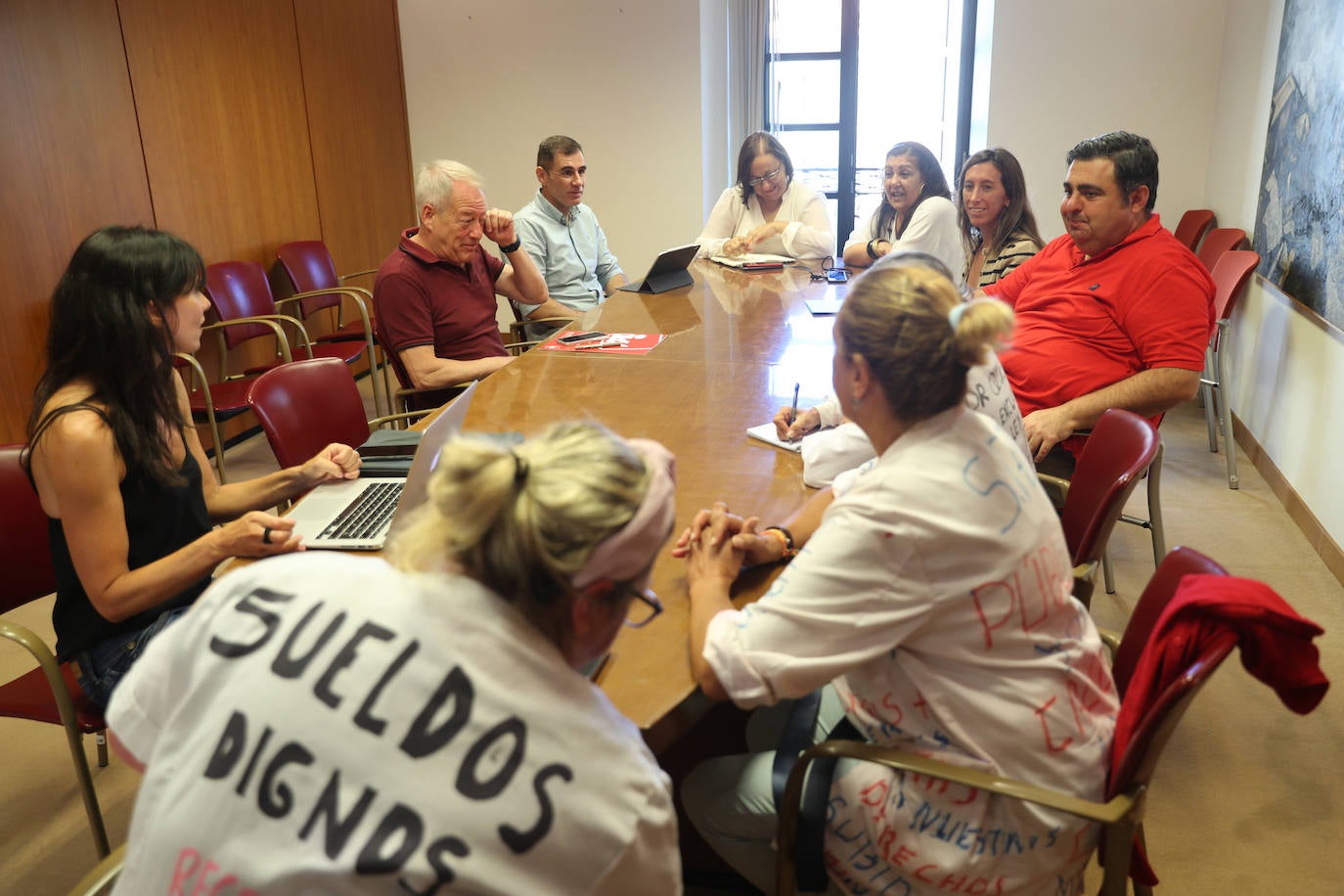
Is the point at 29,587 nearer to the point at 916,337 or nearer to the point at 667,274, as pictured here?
the point at 916,337

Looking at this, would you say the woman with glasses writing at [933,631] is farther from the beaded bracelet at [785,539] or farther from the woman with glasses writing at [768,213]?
the woman with glasses writing at [768,213]

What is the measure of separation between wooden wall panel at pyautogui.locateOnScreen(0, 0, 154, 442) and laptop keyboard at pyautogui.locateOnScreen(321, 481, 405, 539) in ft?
7.87

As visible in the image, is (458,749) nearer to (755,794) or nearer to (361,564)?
(361,564)

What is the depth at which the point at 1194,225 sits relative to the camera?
16.9 ft

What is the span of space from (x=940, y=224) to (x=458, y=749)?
10.9 ft

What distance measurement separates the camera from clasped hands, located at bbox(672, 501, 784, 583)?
1428 millimetres

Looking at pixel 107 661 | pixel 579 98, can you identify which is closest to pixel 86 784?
pixel 107 661

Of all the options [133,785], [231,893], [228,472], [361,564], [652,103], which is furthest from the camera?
[652,103]

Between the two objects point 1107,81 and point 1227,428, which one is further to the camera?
point 1107,81

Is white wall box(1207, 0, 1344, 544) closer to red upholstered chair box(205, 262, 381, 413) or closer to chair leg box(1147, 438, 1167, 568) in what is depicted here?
chair leg box(1147, 438, 1167, 568)

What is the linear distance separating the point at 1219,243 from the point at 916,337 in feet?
13.8

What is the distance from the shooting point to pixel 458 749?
769 mm

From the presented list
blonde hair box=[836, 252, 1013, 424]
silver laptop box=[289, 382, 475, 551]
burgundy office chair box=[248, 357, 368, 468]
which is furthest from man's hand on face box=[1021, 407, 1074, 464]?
burgundy office chair box=[248, 357, 368, 468]

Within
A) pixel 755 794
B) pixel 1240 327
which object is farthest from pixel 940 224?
pixel 755 794
